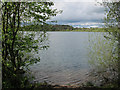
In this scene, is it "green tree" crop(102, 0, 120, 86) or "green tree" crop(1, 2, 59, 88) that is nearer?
"green tree" crop(1, 2, 59, 88)

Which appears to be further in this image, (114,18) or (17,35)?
(114,18)

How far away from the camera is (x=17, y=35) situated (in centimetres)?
324

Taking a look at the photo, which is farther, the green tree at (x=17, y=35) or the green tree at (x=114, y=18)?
the green tree at (x=114, y=18)

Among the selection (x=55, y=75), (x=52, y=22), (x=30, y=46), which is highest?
(x=52, y=22)

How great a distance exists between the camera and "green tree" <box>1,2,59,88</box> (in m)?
3.13

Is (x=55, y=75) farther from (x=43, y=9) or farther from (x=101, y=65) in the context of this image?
(x=43, y=9)

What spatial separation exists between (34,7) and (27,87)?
203 cm

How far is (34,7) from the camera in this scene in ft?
10.5

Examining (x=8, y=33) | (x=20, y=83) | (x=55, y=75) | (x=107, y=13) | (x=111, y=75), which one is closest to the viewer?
(x=8, y=33)

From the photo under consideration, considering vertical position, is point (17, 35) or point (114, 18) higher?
point (114, 18)

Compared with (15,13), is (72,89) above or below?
below

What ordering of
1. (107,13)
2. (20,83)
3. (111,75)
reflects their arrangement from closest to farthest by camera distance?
1. (20,83)
2. (107,13)
3. (111,75)

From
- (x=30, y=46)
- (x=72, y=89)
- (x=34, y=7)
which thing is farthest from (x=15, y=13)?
(x=72, y=89)

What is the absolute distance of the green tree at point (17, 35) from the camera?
3.13 m
